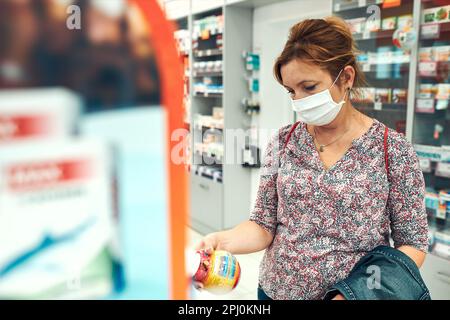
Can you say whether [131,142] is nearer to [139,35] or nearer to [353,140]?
[139,35]

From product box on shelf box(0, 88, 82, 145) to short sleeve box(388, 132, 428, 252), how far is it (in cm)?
96

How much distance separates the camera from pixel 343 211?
111 centimetres

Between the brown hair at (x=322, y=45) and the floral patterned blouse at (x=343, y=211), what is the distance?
0.68 ft

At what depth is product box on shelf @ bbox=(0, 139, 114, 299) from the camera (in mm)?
298

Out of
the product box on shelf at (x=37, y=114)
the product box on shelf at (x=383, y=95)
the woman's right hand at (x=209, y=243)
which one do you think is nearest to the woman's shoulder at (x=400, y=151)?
the woman's right hand at (x=209, y=243)

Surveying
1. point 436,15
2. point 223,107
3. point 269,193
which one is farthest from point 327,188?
point 223,107

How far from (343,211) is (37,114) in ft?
3.08

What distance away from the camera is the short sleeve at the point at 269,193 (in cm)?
123

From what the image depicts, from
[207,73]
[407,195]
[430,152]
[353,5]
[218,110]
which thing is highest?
[353,5]

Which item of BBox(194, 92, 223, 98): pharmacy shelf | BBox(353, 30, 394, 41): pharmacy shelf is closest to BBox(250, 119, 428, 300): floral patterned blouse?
BBox(353, 30, 394, 41): pharmacy shelf

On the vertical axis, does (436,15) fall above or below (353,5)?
below

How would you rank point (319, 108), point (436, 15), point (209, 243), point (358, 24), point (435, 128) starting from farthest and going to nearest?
point (358, 24) → point (435, 128) → point (436, 15) → point (319, 108) → point (209, 243)

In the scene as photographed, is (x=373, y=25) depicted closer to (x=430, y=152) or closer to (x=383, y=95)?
(x=383, y=95)
